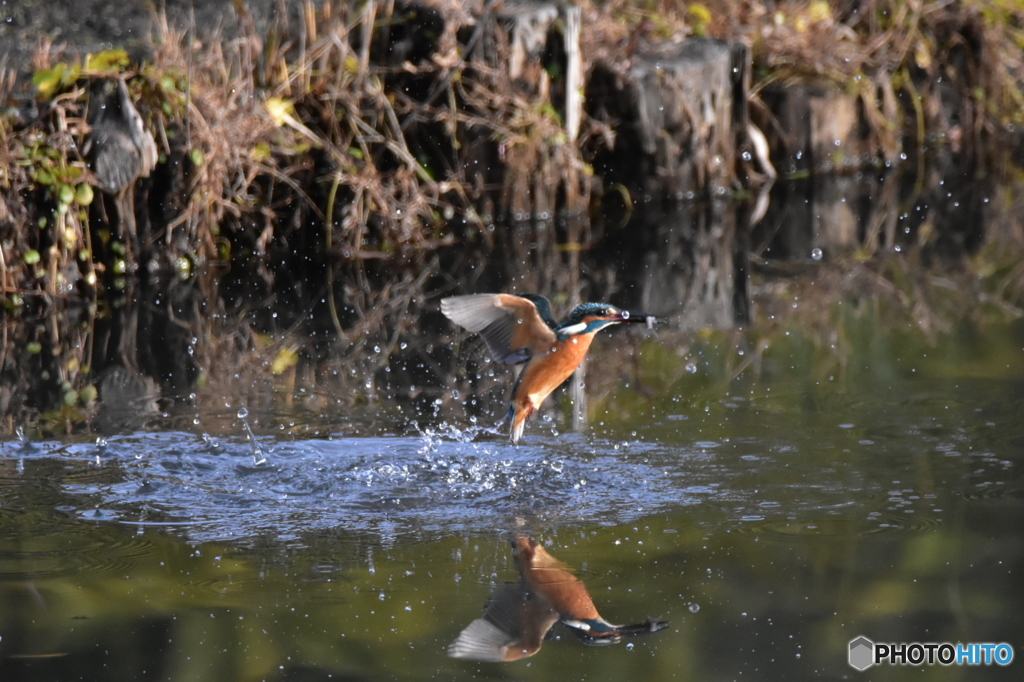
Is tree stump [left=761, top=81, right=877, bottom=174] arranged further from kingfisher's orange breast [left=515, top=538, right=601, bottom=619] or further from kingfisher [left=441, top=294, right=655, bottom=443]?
kingfisher's orange breast [left=515, top=538, right=601, bottom=619]

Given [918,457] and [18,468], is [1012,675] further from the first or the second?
[18,468]

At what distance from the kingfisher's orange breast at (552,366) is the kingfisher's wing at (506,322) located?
29 millimetres

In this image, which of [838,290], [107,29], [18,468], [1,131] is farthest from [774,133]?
[18,468]

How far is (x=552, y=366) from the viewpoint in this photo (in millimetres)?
3770

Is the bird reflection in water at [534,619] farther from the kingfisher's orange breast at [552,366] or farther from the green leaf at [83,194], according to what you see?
the green leaf at [83,194]

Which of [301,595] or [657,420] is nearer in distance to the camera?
[301,595]

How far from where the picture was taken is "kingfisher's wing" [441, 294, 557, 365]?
353 centimetres

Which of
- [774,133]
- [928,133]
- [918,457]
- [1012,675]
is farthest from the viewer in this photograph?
[928,133]

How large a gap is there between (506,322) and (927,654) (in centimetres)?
149

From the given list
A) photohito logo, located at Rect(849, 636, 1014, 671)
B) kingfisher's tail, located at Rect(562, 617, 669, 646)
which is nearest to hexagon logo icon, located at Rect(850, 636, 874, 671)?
photohito logo, located at Rect(849, 636, 1014, 671)

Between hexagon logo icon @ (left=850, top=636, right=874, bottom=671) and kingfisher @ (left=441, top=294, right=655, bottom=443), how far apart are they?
1055mm

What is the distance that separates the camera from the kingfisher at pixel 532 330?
3551 millimetres

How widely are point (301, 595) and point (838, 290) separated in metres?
3.73

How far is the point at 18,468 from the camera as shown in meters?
3.88
